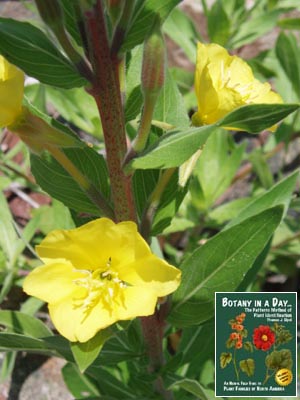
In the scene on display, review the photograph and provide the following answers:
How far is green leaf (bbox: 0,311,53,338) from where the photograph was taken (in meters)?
1.76

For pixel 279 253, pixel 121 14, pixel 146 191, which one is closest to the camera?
pixel 121 14

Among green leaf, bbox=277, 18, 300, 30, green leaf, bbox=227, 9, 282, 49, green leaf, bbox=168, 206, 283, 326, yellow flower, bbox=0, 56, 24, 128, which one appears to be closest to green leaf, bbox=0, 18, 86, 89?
yellow flower, bbox=0, 56, 24, 128

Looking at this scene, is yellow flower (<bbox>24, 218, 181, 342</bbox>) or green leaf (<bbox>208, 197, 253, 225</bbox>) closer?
yellow flower (<bbox>24, 218, 181, 342</bbox>)

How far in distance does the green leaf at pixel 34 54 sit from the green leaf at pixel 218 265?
0.47m

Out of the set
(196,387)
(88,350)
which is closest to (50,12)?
(88,350)

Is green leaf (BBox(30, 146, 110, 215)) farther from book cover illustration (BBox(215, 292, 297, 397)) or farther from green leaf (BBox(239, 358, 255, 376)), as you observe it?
green leaf (BBox(239, 358, 255, 376))

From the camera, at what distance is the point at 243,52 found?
361 centimetres

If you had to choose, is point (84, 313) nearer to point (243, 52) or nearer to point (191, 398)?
point (191, 398)

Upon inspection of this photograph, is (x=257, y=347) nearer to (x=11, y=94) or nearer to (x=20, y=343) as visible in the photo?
(x=20, y=343)

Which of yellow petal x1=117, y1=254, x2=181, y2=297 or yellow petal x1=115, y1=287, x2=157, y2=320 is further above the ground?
yellow petal x1=117, y1=254, x2=181, y2=297

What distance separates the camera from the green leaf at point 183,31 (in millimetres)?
2738

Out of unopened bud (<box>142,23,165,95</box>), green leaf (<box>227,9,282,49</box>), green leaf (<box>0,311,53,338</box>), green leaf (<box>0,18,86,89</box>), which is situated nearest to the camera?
unopened bud (<box>142,23,165,95</box>)

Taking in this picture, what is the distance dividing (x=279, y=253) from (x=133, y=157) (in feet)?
4.47

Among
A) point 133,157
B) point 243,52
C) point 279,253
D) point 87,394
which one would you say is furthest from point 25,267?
point 243,52
